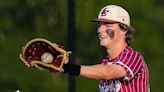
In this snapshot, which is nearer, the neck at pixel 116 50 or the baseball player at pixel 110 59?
the baseball player at pixel 110 59

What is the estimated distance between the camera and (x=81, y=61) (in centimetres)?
781

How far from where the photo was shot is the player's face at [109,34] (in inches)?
161

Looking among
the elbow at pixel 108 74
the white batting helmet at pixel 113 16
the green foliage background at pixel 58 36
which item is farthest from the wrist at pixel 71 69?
the green foliage background at pixel 58 36

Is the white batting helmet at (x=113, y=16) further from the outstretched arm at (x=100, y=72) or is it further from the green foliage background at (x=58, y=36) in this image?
A: the green foliage background at (x=58, y=36)

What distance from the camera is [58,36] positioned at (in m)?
7.88

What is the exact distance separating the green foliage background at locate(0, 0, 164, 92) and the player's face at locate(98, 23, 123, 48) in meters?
3.65

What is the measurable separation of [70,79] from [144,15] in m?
1.16

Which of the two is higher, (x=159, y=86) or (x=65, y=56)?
(x=65, y=56)

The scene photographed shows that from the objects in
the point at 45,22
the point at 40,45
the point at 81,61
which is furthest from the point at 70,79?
the point at 40,45

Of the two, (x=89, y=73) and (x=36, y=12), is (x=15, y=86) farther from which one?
(x=89, y=73)

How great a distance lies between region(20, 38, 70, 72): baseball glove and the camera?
385 cm

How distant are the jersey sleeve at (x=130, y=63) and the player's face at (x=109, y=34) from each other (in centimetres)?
11

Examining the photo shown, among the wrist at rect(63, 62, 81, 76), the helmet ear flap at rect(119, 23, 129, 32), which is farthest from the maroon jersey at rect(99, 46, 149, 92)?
the wrist at rect(63, 62, 81, 76)

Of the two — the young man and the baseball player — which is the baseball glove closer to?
the baseball player
